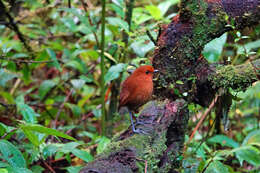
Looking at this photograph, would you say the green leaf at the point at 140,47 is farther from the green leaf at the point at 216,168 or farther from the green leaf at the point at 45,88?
the green leaf at the point at 45,88

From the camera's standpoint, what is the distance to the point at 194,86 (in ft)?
7.80

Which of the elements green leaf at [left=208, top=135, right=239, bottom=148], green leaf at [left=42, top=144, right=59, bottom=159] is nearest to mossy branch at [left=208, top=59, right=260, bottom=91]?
green leaf at [left=208, top=135, right=239, bottom=148]

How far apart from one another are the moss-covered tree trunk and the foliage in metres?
0.11

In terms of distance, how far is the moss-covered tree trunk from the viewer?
2287 mm

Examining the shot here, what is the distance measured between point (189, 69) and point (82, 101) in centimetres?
A: 209

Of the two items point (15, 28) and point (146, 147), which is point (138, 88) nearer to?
point (146, 147)

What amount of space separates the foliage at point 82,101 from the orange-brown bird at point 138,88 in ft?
0.79

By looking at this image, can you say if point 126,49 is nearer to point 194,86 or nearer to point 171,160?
point 194,86

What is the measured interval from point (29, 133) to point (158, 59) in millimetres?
1204

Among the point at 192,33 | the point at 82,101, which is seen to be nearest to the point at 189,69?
the point at 192,33

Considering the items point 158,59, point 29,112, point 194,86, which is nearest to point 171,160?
point 194,86

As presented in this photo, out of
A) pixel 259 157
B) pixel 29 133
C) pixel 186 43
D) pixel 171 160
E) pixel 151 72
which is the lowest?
pixel 259 157

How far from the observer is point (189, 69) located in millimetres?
2414

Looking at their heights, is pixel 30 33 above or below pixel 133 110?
above
